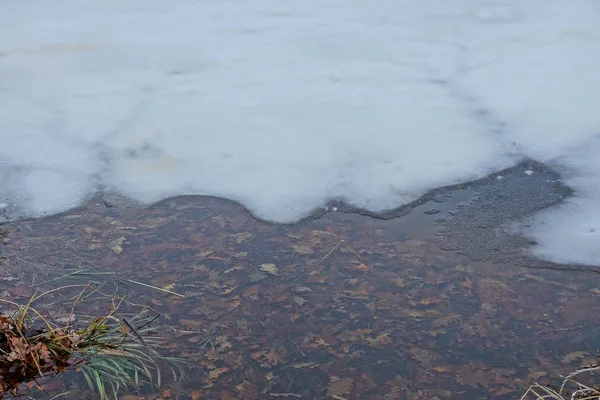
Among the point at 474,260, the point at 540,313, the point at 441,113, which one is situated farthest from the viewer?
the point at 441,113

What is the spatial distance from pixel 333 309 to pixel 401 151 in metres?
1.39

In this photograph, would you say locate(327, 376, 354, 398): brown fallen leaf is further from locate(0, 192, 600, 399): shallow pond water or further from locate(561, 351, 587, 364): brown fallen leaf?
locate(561, 351, 587, 364): brown fallen leaf

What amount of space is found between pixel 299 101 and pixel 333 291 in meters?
1.83

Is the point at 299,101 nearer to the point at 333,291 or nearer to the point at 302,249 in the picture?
the point at 302,249

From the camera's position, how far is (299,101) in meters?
4.56

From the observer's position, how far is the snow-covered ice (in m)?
3.82

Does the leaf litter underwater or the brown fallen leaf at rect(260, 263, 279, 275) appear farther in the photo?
the brown fallen leaf at rect(260, 263, 279, 275)

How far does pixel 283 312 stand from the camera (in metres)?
2.98

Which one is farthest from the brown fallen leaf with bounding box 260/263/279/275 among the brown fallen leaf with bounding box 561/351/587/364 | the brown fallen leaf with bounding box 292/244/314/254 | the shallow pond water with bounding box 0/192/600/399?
the brown fallen leaf with bounding box 561/351/587/364

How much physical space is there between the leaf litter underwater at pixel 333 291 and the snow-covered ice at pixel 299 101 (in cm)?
19

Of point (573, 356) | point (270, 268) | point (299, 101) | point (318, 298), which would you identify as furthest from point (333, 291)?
point (299, 101)

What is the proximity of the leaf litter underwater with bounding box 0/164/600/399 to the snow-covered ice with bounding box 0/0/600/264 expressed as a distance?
0.19m

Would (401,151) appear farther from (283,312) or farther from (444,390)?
(444,390)

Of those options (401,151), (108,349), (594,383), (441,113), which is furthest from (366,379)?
(441,113)
